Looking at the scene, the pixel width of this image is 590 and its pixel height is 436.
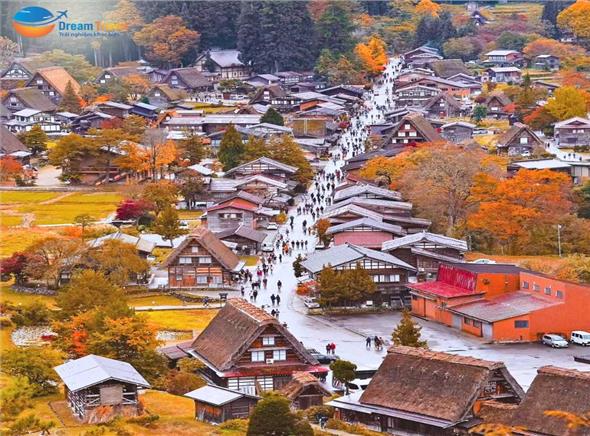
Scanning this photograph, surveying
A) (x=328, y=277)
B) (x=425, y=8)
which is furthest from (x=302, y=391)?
(x=425, y=8)

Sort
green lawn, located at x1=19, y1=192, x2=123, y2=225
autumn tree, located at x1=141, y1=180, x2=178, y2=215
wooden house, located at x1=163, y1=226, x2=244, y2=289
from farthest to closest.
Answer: green lawn, located at x1=19, y1=192, x2=123, y2=225
autumn tree, located at x1=141, y1=180, x2=178, y2=215
wooden house, located at x1=163, y1=226, x2=244, y2=289

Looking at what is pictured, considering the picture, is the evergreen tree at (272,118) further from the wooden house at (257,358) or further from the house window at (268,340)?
the house window at (268,340)

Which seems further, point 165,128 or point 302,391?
point 165,128

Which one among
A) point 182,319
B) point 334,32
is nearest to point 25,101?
point 334,32

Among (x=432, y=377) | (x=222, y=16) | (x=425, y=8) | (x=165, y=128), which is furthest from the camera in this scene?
(x=425, y=8)

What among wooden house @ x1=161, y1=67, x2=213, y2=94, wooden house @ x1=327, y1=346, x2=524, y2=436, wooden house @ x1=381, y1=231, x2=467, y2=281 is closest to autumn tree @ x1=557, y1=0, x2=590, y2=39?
wooden house @ x1=161, y1=67, x2=213, y2=94

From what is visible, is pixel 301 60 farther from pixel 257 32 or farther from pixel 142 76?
pixel 142 76

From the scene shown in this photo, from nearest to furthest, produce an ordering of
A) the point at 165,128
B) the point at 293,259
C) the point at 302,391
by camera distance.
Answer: the point at 302,391
the point at 293,259
the point at 165,128

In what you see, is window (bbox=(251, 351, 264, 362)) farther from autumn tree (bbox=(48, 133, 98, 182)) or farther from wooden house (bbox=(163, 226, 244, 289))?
autumn tree (bbox=(48, 133, 98, 182))
